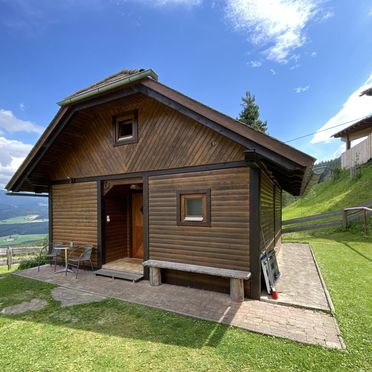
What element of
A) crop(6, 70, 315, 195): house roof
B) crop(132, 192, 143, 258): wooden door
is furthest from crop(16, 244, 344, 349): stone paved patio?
crop(6, 70, 315, 195): house roof

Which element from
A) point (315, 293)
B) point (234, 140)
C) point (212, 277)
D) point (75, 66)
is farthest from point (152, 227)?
point (75, 66)

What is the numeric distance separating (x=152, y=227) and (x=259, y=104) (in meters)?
14.3

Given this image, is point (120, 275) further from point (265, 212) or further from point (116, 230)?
point (265, 212)

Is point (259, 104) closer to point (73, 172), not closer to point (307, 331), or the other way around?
point (73, 172)

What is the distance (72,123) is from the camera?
280 inches

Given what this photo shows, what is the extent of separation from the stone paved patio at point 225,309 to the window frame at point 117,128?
4.08m

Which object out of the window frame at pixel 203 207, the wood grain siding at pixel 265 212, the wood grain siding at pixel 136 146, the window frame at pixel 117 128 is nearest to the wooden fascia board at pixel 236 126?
the wood grain siding at pixel 136 146

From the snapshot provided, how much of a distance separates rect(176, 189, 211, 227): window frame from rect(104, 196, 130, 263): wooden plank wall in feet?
9.95

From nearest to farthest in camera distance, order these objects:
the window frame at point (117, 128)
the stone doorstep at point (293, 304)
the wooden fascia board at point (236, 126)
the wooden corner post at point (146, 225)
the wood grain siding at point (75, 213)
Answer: the wooden fascia board at point (236, 126), the stone doorstep at point (293, 304), the wooden corner post at point (146, 225), the window frame at point (117, 128), the wood grain siding at point (75, 213)

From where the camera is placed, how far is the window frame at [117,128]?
6531mm

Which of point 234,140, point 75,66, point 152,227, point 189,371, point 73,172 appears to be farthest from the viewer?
point 75,66

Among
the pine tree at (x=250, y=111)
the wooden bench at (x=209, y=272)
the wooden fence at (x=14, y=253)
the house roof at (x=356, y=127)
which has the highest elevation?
Answer: the pine tree at (x=250, y=111)

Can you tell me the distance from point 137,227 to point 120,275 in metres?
2.24

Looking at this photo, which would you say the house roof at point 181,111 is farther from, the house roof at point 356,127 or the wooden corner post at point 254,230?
the house roof at point 356,127
